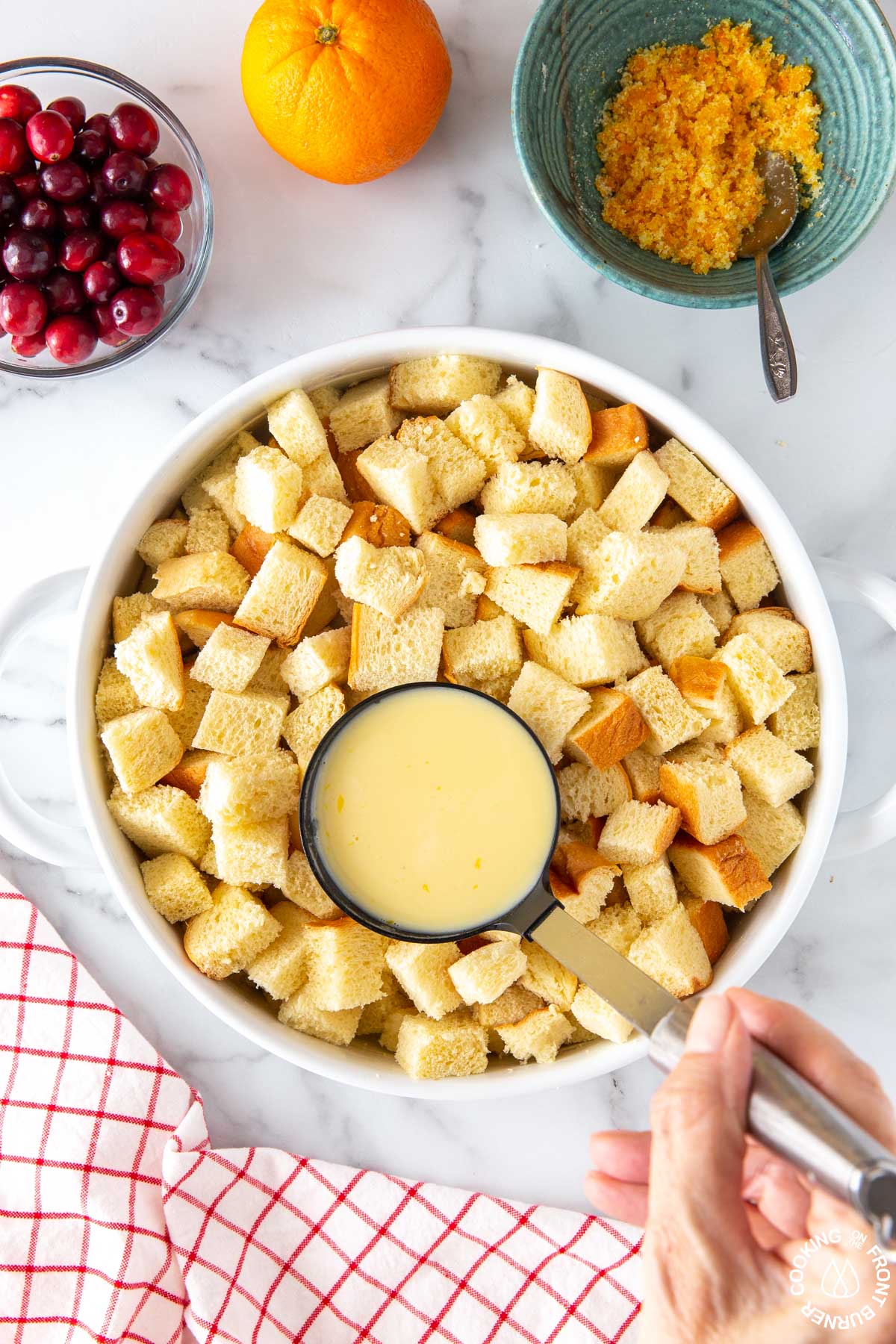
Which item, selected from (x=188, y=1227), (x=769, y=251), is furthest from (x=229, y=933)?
(x=769, y=251)

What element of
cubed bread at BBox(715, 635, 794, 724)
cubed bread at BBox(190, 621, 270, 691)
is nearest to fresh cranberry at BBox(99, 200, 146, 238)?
cubed bread at BBox(190, 621, 270, 691)

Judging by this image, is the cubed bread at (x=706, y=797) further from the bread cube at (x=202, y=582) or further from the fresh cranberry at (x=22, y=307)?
the fresh cranberry at (x=22, y=307)

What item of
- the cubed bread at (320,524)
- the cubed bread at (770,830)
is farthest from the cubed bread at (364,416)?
the cubed bread at (770,830)

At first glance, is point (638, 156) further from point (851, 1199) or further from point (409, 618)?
point (851, 1199)

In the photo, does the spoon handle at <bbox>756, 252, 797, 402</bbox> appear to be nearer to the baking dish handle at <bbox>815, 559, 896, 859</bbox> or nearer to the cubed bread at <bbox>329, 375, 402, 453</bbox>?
the baking dish handle at <bbox>815, 559, 896, 859</bbox>

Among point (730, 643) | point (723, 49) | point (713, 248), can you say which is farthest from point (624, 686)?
point (723, 49)

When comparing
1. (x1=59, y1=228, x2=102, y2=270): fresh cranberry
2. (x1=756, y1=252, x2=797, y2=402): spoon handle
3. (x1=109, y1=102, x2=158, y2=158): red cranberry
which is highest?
(x1=756, y1=252, x2=797, y2=402): spoon handle

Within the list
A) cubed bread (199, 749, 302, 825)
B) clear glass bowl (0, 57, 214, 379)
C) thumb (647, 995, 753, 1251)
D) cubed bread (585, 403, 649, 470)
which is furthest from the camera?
clear glass bowl (0, 57, 214, 379)
